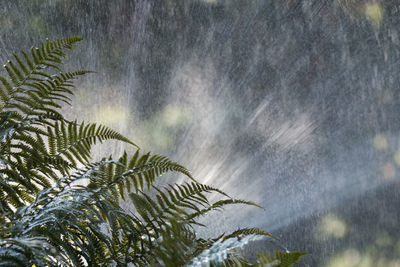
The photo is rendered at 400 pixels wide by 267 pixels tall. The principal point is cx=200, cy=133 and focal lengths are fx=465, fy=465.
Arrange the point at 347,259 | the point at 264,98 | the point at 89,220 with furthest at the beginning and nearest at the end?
the point at 264,98
the point at 347,259
the point at 89,220

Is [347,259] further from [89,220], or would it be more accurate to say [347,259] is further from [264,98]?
[89,220]

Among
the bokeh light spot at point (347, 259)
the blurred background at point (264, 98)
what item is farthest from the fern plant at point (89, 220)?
the bokeh light spot at point (347, 259)

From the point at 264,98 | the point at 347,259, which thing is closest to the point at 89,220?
the point at 347,259

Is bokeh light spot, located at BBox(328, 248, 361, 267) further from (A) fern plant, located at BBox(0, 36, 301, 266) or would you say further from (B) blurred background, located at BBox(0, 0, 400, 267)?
(A) fern plant, located at BBox(0, 36, 301, 266)

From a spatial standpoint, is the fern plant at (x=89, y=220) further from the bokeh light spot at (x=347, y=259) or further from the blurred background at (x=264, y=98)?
the bokeh light spot at (x=347, y=259)

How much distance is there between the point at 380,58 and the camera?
2.85 metres

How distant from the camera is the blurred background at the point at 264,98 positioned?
7.52ft

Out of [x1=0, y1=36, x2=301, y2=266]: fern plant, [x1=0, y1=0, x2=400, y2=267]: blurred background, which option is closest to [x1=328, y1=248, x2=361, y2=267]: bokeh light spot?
[x1=0, y1=0, x2=400, y2=267]: blurred background

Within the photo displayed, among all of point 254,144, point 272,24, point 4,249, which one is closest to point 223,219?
point 254,144

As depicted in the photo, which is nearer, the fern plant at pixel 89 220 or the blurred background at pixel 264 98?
the fern plant at pixel 89 220

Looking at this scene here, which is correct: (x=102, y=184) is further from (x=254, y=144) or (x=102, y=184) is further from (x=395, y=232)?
(x=395, y=232)

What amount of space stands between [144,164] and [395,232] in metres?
2.00

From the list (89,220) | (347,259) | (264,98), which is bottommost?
(89,220)

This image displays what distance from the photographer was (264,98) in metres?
2.63
